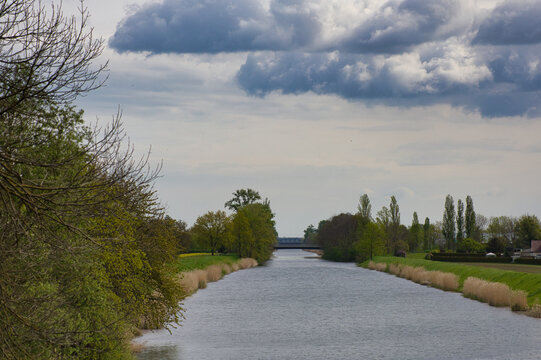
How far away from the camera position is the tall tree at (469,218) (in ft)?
492

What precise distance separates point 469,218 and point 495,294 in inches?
4014

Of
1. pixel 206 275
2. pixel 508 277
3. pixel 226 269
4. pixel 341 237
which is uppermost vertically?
pixel 341 237

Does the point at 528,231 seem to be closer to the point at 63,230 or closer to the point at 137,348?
the point at 137,348

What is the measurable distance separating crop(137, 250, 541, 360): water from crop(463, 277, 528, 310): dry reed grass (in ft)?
3.49

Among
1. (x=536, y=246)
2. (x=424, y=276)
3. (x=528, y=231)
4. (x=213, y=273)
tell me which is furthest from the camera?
(x=528, y=231)

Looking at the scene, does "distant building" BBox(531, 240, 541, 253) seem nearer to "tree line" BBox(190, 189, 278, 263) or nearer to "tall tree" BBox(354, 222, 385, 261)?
"tall tree" BBox(354, 222, 385, 261)

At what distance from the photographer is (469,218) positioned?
151625 mm

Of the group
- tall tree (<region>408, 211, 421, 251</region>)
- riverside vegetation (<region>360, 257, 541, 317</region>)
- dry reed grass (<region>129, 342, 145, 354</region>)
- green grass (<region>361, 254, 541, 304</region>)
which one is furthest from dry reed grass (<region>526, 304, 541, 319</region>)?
tall tree (<region>408, 211, 421, 251</region>)

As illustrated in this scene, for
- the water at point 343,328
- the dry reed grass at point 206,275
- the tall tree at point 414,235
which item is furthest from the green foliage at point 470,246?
the water at point 343,328

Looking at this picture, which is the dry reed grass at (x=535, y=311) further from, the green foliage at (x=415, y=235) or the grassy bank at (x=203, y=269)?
the green foliage at (x=415, y=235)

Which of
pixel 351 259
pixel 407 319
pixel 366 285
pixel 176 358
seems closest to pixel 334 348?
pixel 176 358

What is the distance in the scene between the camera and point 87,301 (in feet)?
75.8

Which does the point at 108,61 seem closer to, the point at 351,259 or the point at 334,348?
the point at 334,348

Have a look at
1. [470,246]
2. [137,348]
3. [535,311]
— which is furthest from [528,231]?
[137,348]
